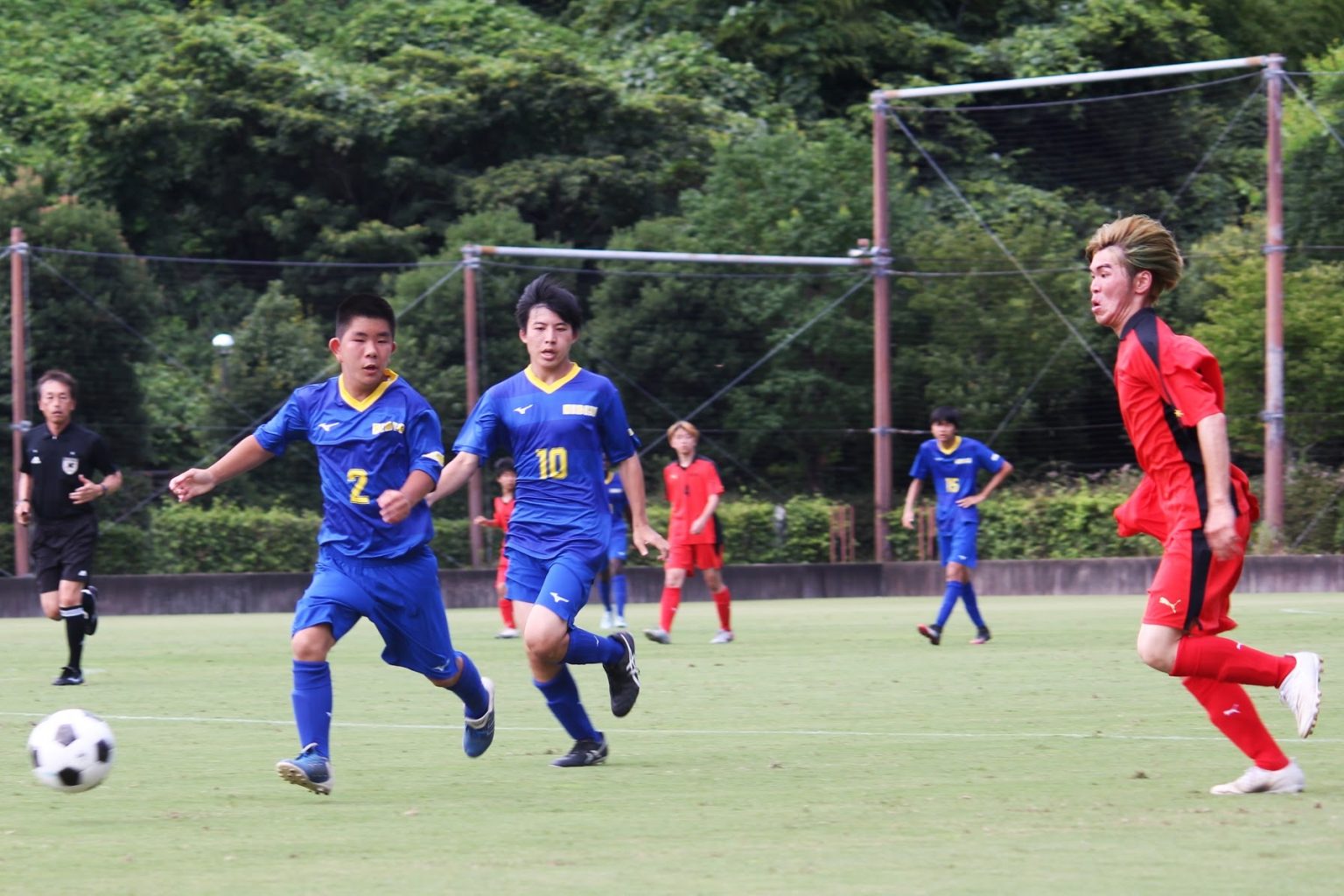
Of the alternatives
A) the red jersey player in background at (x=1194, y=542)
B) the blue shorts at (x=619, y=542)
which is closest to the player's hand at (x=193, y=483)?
the red jersey player in background at (x=1194, y=542)

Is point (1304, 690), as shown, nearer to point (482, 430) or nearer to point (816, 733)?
point (816, 733)

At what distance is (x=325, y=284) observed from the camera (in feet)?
95.7

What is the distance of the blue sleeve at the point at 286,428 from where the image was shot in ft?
25.6

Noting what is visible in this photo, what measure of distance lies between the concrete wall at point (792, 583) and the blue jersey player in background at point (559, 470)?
1552cm

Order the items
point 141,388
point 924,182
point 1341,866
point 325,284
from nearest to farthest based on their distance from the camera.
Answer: point 1341,866
point 141,388
point 325,284
point 924,182

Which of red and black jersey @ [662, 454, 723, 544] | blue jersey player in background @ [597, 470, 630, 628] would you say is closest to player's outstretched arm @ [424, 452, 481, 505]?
red and black jersey @ [662, 454, 723, 544]

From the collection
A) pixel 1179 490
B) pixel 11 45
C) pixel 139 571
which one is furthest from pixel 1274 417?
pixel 11 45

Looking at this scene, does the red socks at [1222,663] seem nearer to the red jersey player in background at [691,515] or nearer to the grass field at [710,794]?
the grass field at [710,794]

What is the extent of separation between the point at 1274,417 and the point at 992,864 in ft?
63.1

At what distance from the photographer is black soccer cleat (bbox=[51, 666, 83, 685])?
12.8 m

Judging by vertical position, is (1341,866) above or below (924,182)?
below

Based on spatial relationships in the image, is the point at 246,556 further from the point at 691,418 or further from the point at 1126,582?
the point at 1126,582

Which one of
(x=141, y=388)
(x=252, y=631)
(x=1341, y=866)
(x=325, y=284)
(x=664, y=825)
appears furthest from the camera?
(x=325, y=284)

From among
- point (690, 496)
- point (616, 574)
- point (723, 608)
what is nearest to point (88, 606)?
point (723, 608)
